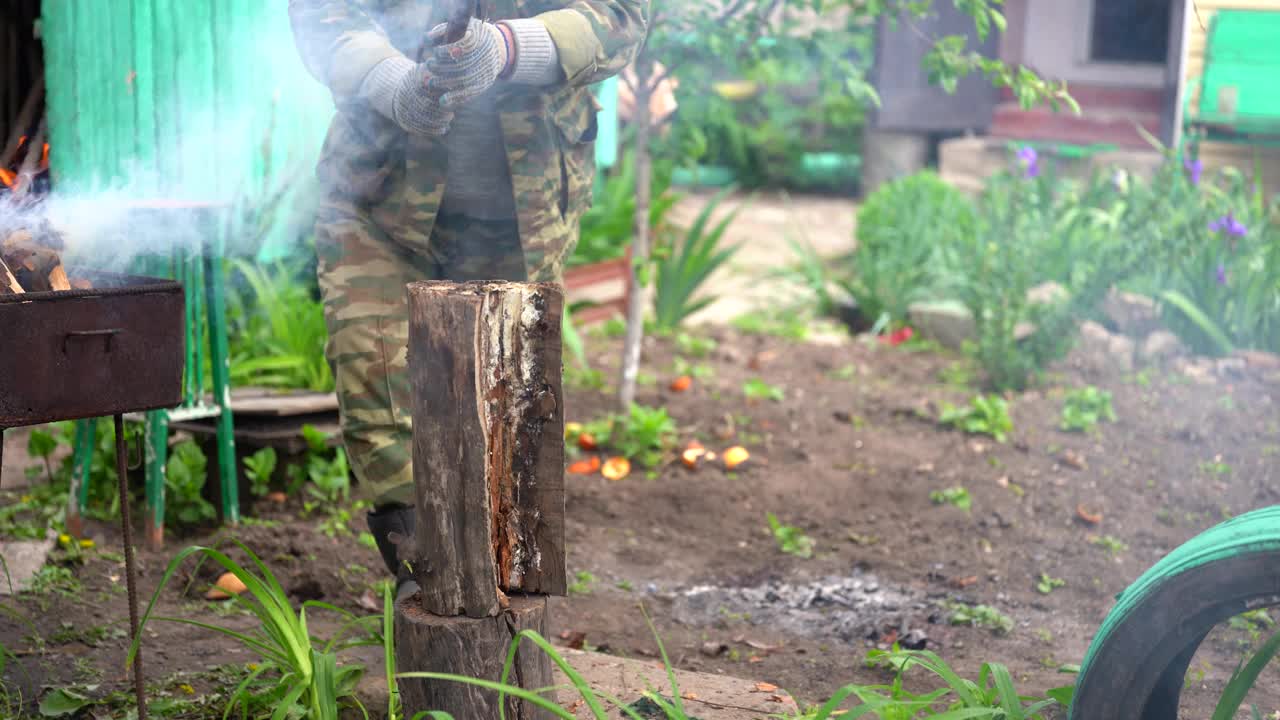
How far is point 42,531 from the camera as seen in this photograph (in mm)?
3541

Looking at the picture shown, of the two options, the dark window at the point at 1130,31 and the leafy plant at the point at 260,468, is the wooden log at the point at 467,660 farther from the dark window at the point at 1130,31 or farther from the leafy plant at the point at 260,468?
the dark window at the point at 1130,31

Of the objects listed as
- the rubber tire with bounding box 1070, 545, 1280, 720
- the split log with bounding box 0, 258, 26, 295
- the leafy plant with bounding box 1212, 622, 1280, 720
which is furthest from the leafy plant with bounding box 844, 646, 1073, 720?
the split log with bounding box 0, 258, 26, 295

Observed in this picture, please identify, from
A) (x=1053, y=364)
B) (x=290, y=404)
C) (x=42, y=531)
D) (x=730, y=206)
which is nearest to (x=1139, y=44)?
(x=730, y=206)

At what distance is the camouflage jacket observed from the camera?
270 centimetres

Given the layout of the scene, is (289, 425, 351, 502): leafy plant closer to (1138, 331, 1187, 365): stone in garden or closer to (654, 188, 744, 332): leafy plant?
(654, 188, 744, 332): leafy plant

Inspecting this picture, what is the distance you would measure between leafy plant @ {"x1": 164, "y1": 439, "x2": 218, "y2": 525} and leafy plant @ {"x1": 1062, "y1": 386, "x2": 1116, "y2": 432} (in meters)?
3.24

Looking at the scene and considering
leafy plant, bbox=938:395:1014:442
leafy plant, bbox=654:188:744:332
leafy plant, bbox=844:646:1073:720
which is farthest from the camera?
leafy plant, bbox=654:188:744:332

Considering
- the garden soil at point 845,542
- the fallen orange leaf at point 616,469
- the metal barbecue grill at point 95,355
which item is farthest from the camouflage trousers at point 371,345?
the fallen orange leaf at point 616,469

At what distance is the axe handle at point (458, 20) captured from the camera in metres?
2.19

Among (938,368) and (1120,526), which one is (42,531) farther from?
(938,368)

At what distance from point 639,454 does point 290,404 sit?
1.32 metres

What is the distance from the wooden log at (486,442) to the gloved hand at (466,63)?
1.31 feet

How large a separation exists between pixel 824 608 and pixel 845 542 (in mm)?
523

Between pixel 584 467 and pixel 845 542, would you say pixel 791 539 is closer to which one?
pixel 845 542
